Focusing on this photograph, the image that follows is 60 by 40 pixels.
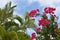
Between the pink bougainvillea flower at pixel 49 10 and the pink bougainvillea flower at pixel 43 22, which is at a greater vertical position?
the pink bougainvillea flower at pixel 49 10

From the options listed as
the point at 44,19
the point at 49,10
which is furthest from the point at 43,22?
the point at 49,10

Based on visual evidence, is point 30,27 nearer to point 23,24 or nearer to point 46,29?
point 23,24

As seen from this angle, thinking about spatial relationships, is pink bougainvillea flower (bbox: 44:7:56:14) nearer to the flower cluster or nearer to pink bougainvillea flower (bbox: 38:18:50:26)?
the flower cluster

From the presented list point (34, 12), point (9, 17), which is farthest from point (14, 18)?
point (34, 12)

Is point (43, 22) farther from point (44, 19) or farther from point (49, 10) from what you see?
point (49, 10)

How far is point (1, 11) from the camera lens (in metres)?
13.2

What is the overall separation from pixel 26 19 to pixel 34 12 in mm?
6761

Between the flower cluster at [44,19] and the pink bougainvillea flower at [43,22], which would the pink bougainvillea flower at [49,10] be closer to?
the flower cluster at [44,19]

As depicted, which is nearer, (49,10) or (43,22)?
(43,22)

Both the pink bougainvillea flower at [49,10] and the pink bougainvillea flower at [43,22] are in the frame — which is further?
the pink bougainvillea flower at [49,10]

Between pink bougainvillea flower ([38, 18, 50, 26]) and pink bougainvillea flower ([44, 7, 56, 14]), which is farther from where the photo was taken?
pink bougainvillea flower ([44, 7, 56, 14])

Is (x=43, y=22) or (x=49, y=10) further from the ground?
(x=49, y=10)

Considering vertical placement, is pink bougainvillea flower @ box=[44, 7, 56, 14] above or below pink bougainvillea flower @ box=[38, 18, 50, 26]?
above

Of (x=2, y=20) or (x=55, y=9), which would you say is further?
(x=2, y=20)
